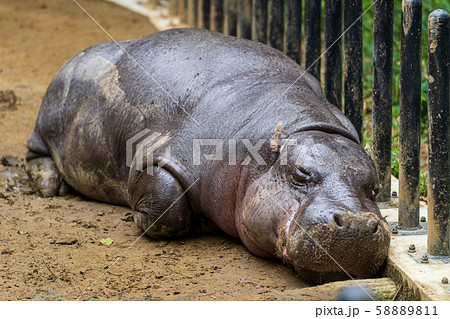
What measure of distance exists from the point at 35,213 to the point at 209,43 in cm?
170

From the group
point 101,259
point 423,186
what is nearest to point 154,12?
point 423,186

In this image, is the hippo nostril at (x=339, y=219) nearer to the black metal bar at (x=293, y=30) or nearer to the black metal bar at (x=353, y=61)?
the black metal bar at (x=353, y=61)

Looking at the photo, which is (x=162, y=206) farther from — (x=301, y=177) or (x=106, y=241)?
(x=301, y=177)

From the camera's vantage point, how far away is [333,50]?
5.52 m

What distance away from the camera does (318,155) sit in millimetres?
3967

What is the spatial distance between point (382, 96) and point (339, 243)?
4.65 ft

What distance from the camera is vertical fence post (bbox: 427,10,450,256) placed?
3.75m

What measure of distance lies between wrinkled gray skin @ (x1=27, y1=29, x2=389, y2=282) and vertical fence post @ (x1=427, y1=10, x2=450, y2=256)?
11.7 inches

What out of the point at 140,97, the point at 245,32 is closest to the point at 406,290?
the point at 140,97

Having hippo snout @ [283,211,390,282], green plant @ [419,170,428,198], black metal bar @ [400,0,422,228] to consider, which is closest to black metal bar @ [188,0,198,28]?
green plant @ [419,170,428,198]

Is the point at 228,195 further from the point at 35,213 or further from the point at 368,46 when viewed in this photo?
the point at 368,46

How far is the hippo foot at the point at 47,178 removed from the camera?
5789 millimetres
